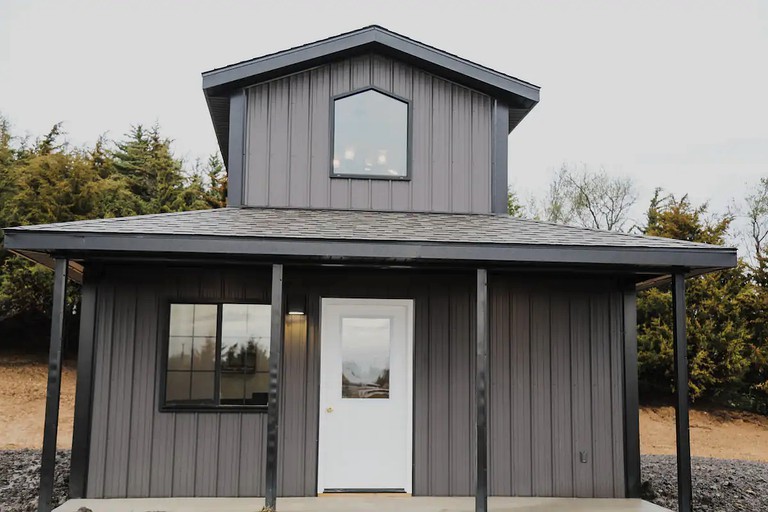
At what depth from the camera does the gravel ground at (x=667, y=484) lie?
7344 mm

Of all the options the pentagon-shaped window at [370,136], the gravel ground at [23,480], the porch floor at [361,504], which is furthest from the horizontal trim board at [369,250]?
the gravel ground at [23,480]

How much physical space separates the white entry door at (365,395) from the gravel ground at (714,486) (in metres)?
2.77

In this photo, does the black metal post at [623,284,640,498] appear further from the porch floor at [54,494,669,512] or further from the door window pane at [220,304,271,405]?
the door window pane at [220,304,271,405]

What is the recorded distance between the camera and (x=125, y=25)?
27844mm

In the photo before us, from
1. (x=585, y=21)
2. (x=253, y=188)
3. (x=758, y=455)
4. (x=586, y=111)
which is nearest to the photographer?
(x=253, y=188)

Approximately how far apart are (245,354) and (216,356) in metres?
0.28

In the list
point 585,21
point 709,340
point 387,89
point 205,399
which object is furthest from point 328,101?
point 585,21

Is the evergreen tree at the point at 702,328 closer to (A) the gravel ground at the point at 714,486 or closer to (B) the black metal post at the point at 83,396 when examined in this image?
(A) the gravel ground at the point at 714,486

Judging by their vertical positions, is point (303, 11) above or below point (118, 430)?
above

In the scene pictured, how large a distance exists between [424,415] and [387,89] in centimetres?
361

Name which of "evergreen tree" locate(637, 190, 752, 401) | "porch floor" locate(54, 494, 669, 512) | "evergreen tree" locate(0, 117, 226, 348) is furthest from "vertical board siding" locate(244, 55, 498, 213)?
"evergreen tree" locate(0, 117, 226, 348)

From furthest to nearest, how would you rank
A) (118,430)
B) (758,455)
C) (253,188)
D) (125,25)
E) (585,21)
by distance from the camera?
(125,25), (585,21), (758,455), (253,188), (118,430)

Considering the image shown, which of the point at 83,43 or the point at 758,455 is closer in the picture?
the point at 758,455

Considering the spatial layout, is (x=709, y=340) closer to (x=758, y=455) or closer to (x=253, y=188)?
(x=758, y=455)
